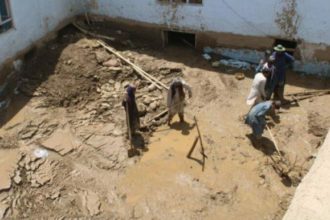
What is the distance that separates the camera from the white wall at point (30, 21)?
11625 millimetres

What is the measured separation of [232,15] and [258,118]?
13.8 feet

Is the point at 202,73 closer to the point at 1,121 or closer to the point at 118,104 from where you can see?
the point at 118,104

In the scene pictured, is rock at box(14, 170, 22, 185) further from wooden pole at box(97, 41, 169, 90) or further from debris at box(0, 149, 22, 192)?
wooden pole at box(97, 41, 169, 90)

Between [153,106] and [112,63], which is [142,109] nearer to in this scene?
[153,106]

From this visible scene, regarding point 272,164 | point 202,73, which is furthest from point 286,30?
point 272,164

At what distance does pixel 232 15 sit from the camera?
1262 centimetres

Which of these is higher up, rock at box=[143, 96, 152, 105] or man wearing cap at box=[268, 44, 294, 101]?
man wearing cap at box=[268, 44, 294, 101]

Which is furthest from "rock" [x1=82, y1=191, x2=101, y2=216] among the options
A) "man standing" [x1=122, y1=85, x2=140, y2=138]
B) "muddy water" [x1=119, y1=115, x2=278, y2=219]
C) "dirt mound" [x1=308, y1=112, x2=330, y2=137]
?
"dirt mound" [x1=308, y1=112, x2=330, y2=137]

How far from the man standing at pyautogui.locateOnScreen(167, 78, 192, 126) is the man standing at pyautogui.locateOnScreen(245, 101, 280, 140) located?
1544mm

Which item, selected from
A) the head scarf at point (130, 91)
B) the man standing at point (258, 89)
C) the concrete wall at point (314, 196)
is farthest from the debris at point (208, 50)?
the concrete wall at point (314, 196)

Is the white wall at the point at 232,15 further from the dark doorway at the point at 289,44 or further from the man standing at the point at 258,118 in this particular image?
the man standing at the point at 258,118

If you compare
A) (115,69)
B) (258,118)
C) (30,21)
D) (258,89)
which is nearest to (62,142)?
(115,69)

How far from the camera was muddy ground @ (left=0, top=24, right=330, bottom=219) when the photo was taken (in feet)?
28.5

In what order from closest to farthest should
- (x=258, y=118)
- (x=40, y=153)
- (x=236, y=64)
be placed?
1. (x=258, y=118)
2. (x=40, y=153)
3. (x=236, y=64)
